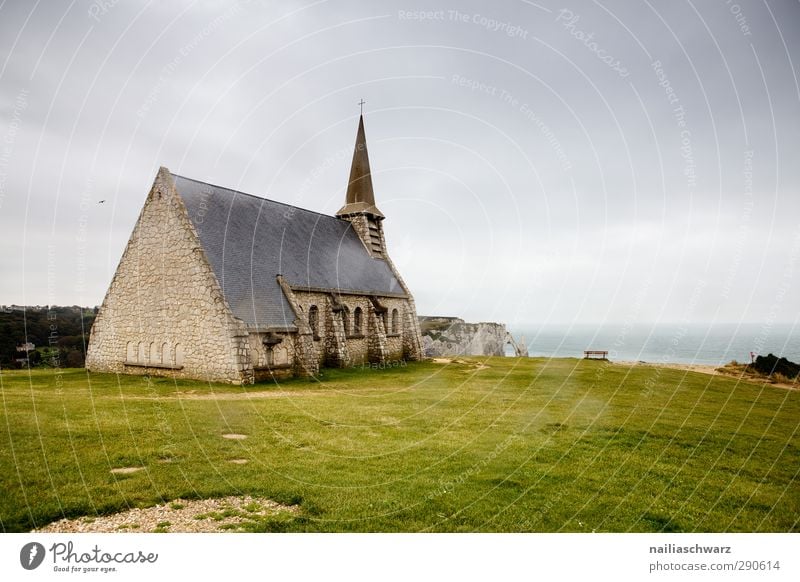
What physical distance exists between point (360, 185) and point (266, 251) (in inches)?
636

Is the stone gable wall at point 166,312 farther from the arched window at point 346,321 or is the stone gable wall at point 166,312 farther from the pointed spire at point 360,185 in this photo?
the pointed spire at point 360,185

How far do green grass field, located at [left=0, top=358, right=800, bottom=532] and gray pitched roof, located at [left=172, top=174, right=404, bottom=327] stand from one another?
571 centimetres

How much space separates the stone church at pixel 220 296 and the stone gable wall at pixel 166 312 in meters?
0.05

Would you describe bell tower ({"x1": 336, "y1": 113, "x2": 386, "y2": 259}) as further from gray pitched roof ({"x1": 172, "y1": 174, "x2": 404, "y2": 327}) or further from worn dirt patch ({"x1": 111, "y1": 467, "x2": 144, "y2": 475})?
worn dirt patch ({"x1": 111, "y1": 467, "x2": 144, "y2": 475})

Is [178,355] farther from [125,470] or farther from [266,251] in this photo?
[125,470]

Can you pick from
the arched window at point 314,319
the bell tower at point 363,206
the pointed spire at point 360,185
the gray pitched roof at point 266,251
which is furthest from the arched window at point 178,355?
the pointed spire at point 360,185

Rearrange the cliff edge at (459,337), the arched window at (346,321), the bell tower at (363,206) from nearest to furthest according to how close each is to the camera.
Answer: the arched window at (346,321) → the bell tower at (363,206) → the cliff edge at (459,337)

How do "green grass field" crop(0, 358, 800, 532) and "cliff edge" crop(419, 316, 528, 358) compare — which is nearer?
"green grass field" crop(0, 358, 800, 532)

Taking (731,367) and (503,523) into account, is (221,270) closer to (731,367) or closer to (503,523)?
(503,523)

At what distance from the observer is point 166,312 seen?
22.5 m

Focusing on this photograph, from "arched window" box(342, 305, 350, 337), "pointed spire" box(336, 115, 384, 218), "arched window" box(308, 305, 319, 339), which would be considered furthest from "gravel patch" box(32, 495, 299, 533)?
"pointed spire" box(336, 115, 384, 218)

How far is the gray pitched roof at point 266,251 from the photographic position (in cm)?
2259

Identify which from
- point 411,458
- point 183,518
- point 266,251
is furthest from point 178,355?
point 183,518

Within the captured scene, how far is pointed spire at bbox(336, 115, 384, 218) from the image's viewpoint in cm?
3938
